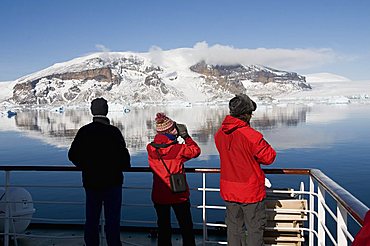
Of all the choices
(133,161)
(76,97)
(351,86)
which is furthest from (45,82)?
(133,161)

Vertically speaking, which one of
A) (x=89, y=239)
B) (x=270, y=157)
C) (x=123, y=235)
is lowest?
(x=123, y=235)

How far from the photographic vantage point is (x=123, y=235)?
4.24 metres

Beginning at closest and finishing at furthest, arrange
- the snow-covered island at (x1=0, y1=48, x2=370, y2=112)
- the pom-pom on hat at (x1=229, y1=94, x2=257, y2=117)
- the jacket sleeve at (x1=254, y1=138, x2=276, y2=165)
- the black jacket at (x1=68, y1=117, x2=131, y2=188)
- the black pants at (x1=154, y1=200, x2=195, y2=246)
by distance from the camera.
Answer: the jacket sleeve at (x1=254, y1=138, x2=276, y2=165) → the pom-pom on hat at (x1=229, y1=94, x2=257, y2=117) → the black jacket at (x1=68, y1=117, x2=131, y2=188) → the black pants at (x1=154, y1=200, x2=195, y2=246) → the snow-covered island at (x1=0, y1=48, x2=370, y2=112)

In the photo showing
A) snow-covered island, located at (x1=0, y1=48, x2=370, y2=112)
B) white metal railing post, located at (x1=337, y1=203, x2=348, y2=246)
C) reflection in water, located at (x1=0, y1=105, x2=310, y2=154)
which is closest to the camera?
white metal railing post, located at (x1=337, y1=203, x2=348, y2=246)

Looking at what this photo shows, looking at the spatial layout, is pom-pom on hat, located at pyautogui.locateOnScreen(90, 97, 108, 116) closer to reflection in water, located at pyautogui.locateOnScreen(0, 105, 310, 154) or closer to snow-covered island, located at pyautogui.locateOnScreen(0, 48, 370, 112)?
reflection in water, located at pyautogui.locateOnScreen(0, 105, 310, 154)

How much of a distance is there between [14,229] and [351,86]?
154 meters

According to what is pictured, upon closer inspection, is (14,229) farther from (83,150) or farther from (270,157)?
(270,157)

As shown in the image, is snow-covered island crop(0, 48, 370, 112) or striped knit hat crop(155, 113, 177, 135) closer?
striped knit hat crop(155, 113, 177, 135)

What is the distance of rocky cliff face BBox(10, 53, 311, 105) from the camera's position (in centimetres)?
15412

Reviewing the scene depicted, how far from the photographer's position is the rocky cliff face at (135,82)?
154 meters

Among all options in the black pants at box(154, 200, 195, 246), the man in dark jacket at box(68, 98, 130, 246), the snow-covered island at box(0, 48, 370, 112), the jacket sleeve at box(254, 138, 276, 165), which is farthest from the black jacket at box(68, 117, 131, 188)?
the snow-covered island at box(0, 48, 370, 112)

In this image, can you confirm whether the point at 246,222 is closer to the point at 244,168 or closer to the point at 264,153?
the point at 244,168

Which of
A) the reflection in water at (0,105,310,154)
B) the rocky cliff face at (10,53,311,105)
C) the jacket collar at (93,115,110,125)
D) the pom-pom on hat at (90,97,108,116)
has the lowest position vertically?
the reflection in water at (0,105,310,154)

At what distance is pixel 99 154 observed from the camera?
2.78 metres
